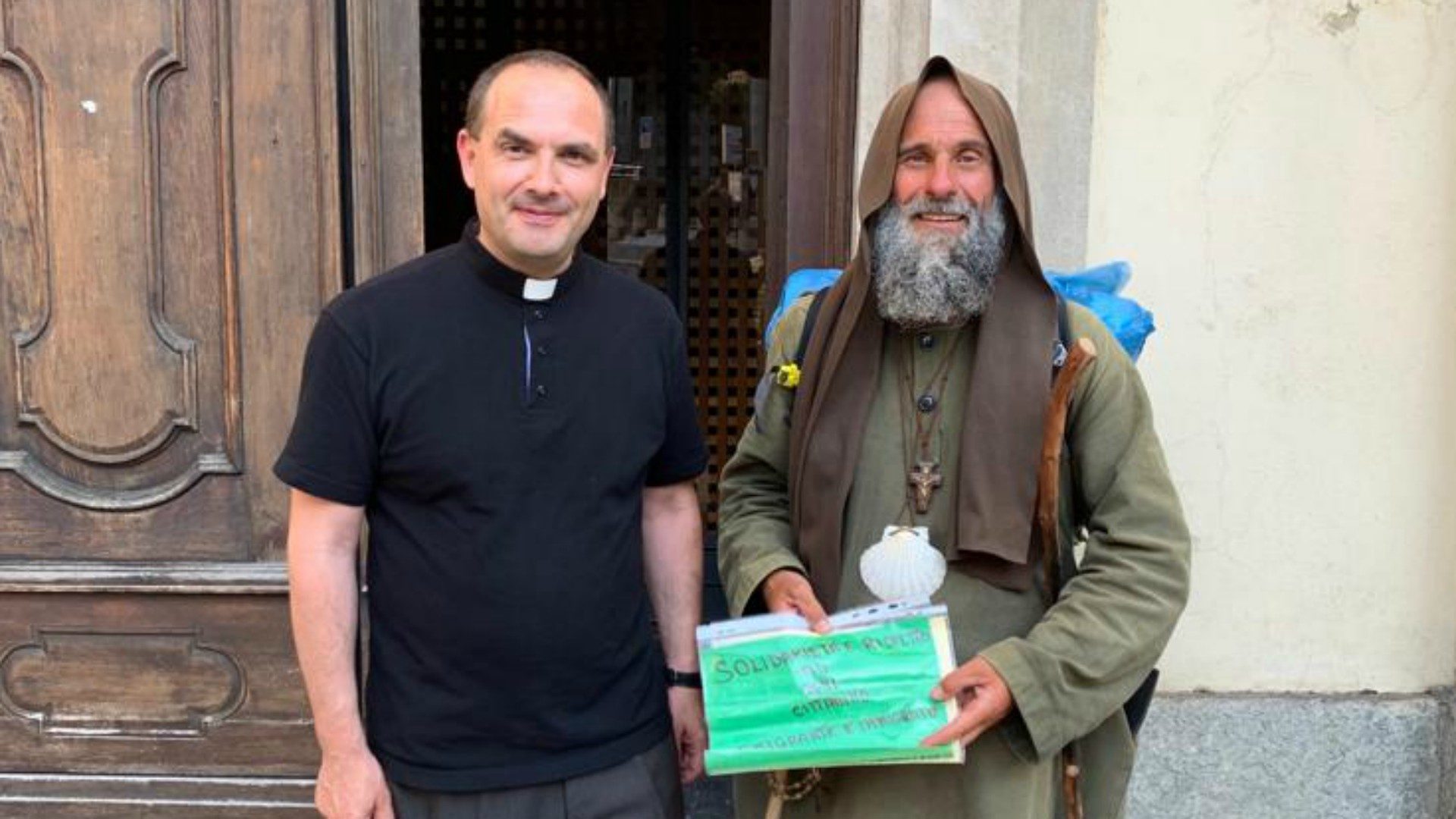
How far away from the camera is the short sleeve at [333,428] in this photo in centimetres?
179

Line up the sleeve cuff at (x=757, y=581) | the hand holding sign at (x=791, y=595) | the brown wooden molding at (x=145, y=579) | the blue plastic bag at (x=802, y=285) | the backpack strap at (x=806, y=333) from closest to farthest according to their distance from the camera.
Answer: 1. the hand holding sign at (x=791, y=595)
2. the sleeve cuff at (x=757, y=581)
3. the backpack strap at (x=806, y=333)
4. the blue plastic bag at (x=802, y=285)
5. the brown wooden molding at (x=145, y=579)

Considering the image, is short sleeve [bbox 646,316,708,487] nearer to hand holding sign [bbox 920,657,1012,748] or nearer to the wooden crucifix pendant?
the wooden crucifix pendant

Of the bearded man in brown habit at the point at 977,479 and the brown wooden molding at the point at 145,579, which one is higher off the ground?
the bearded man in brown habit at the point at 977,479

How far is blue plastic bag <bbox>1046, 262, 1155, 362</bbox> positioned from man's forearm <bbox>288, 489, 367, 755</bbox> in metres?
1.18

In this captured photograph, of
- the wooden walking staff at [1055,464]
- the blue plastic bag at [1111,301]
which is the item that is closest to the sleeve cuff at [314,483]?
the wooden walking staff at [1055,464]

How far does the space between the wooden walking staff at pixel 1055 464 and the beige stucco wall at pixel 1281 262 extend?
101 cm

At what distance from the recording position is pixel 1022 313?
1974 mm

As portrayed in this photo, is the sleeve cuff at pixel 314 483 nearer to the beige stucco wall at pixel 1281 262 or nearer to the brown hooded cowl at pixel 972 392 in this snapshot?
the brown hooded cowl at pixel 972 392

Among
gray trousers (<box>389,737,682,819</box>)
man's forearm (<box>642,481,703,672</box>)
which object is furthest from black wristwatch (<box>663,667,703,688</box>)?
gray trousers (<box>389,737,682,819</box>)

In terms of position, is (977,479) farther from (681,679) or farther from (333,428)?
(333,428)

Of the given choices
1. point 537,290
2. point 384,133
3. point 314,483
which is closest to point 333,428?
point 314,483

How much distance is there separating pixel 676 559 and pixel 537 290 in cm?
53

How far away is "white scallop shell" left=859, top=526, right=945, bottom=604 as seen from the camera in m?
1.94

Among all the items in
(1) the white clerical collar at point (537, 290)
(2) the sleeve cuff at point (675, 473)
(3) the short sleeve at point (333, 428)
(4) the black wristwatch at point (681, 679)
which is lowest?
(4) the black wristwatch at point (681, 679)
